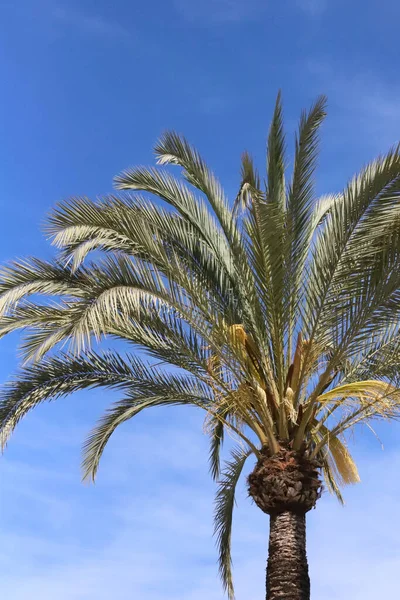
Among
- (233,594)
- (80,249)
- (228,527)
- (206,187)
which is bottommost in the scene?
(233,594)

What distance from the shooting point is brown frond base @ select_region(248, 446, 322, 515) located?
383 inches

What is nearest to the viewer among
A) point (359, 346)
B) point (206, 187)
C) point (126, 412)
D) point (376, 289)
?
point (376, 289)

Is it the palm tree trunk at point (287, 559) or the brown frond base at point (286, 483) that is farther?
the brown frond base at point (286, 483)

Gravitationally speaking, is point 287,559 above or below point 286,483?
below

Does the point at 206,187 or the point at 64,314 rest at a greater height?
the point at 206,187

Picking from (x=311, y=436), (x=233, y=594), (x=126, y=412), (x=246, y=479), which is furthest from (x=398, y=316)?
(x=233, y=594)

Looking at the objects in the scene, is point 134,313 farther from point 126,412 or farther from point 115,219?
point 126,412

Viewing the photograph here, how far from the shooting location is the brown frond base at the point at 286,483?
9.73 metres

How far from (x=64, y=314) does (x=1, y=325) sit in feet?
3.32

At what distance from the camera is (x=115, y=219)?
382 inches

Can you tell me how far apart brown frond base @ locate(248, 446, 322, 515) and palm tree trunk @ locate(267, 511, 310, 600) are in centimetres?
15

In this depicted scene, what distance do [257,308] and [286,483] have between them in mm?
2326

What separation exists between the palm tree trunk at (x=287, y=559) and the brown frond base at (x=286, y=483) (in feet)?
0.50

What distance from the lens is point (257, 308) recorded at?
1027cm
